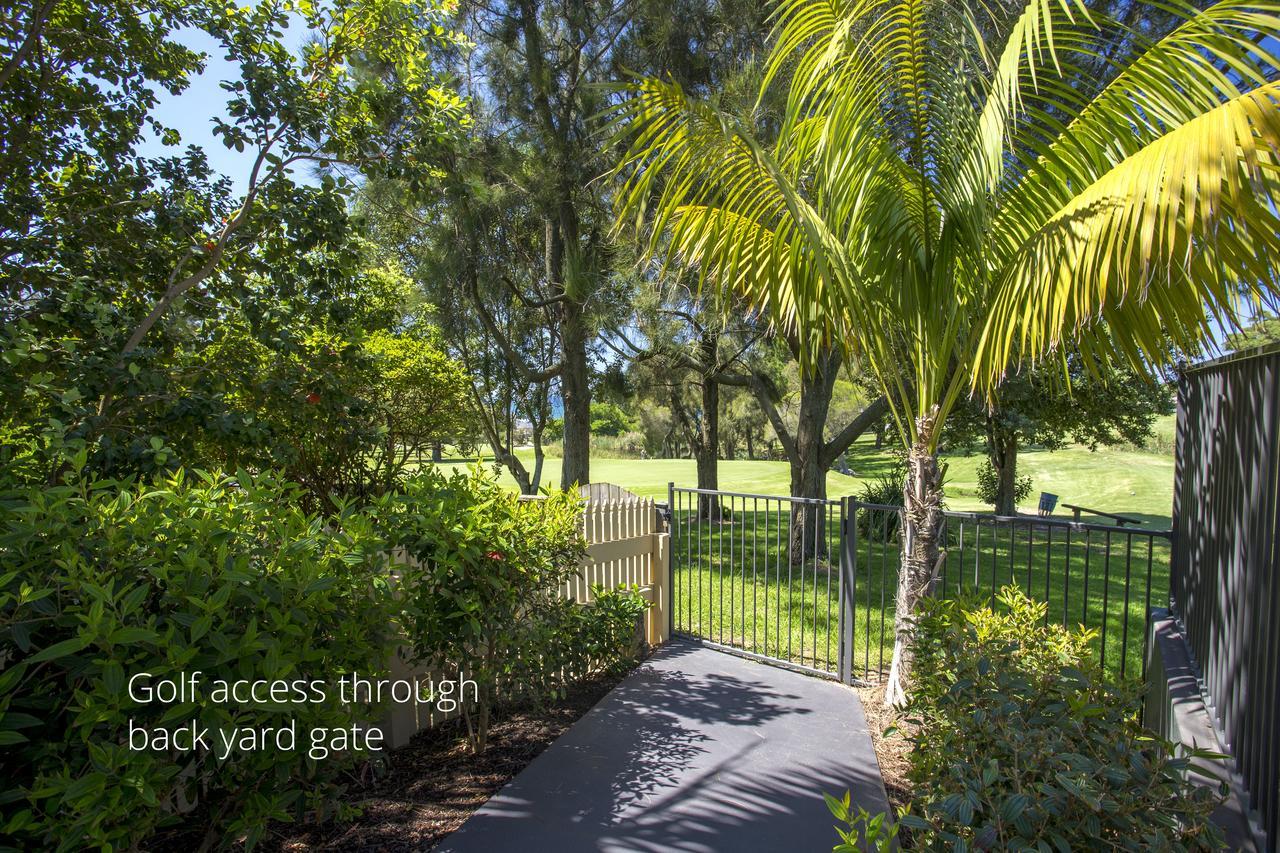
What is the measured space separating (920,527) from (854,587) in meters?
1.00

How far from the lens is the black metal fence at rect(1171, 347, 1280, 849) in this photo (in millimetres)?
1932

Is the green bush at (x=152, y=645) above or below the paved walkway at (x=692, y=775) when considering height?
above

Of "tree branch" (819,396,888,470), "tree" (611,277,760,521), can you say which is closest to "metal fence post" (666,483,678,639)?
"tree" (611,277,760,521)

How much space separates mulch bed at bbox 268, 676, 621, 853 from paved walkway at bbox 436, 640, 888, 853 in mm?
135

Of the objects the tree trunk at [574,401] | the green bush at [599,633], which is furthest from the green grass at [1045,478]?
the green bush at [599,633]

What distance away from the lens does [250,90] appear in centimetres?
416

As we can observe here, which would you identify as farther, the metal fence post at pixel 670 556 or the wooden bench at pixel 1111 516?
the metal fence post at pixel 670 556

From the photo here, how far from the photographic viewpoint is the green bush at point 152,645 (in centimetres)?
170

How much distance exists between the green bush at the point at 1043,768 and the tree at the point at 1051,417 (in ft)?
33.4

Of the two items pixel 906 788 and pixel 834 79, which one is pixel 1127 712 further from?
pixel 834 79

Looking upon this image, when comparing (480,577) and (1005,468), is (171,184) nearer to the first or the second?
(480,577)

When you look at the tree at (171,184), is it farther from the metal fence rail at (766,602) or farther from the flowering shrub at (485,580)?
the metal fence rail at (766,602)

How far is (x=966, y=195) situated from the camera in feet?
11.6

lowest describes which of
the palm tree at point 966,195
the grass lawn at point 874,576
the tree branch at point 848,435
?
the grass lawn at point 874,576
